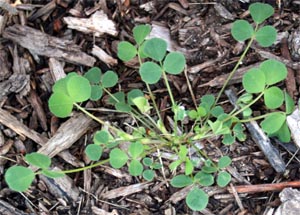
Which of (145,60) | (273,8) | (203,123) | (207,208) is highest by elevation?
(273,8)

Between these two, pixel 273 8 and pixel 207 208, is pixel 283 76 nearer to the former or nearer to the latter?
pixel 273 8

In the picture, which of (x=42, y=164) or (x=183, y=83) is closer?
(x=42, y=164)

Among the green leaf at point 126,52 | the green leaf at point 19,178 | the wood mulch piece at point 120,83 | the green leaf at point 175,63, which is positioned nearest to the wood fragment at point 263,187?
the wood mulch piece at point 120,83

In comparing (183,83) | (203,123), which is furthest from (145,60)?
(203,123)

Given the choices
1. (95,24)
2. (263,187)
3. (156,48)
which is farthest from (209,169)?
(95,24)

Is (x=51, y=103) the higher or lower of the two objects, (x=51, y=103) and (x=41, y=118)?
the higher

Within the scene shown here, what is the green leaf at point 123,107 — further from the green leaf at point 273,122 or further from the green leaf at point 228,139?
the green leaf at point 273,122

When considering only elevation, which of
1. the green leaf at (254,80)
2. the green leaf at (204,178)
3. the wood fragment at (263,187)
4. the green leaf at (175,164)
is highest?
the green leaf at (254,80)
